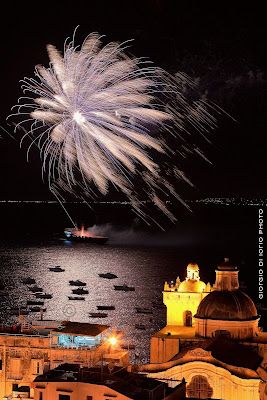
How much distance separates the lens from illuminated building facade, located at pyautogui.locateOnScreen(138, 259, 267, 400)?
1465 inches

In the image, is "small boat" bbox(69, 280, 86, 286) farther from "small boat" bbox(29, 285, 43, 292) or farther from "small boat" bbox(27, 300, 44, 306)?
"small boat" bbox(27, 300, 44, 306)

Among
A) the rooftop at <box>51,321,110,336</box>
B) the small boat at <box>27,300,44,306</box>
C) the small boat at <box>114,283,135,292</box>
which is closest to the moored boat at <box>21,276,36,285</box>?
the small boat at <box>114,283,135,292</box>

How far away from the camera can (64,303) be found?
294 feet

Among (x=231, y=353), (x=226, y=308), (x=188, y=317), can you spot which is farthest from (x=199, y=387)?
(x=188, y=317)

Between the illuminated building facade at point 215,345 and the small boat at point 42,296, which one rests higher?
the small boat at point 42,296

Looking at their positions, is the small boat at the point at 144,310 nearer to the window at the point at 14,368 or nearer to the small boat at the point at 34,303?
the small boat at the point at 34,303

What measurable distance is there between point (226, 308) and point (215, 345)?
442 cm

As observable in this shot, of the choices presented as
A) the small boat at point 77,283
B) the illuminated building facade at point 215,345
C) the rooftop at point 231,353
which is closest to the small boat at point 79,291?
the small boat at point 77,283

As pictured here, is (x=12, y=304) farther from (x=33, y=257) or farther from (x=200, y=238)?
(x=200, y=238)

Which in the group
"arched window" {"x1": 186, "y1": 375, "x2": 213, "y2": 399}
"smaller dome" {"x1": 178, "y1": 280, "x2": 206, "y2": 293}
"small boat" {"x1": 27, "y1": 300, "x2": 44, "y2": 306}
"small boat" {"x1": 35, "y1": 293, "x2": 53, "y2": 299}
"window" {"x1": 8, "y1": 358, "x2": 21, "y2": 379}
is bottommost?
"arched window" {"x1": 186, "y1": 375, "x2": 213, "y2": 399}

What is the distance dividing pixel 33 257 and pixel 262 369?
339ft

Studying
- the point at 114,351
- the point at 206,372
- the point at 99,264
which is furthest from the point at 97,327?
the point at 99,264

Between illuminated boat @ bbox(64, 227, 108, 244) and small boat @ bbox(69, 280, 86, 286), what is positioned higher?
illuminated boat @ bbox(64, 227, 108, 244)

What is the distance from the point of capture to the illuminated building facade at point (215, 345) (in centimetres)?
3722
